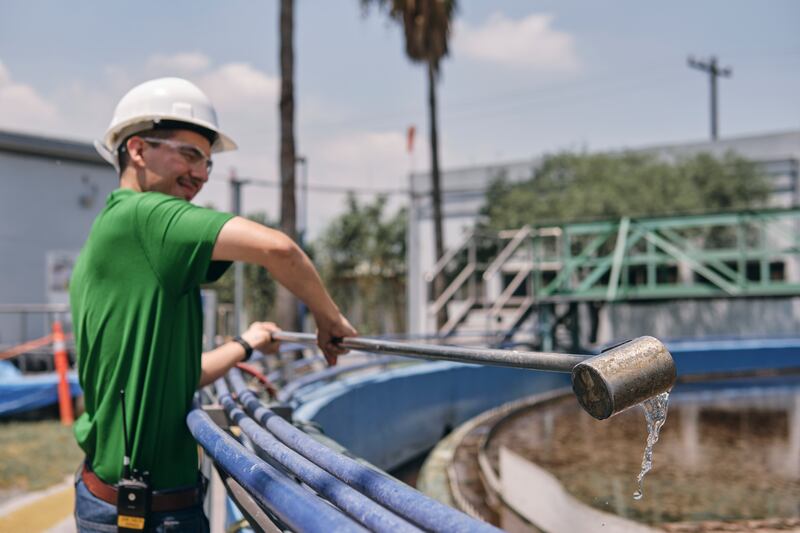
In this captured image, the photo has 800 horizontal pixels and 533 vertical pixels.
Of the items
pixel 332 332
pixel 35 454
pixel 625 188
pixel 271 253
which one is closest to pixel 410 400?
pixel 35 454

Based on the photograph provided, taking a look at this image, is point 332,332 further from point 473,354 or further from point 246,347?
point 473,354

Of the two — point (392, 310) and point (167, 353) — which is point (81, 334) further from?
point (392, 310)

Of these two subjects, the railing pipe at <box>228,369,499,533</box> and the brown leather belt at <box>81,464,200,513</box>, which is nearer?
the railing pipe at <box>228,369,499,533</box>

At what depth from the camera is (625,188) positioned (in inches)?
1112

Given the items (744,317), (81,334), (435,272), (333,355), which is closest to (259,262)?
(81,334)

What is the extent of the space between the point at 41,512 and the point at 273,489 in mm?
5037

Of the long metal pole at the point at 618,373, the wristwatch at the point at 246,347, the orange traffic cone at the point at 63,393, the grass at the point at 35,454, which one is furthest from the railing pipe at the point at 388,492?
the orange traffic cone at the point at 63,393

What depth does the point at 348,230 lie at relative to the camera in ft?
112

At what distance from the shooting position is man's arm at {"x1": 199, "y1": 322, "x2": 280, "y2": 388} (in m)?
2.84

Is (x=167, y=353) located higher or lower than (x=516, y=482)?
higher

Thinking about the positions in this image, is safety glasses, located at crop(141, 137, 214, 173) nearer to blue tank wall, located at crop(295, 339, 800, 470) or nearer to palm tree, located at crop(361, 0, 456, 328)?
blue tank wall, located at crop(295, 339, 800, 470)

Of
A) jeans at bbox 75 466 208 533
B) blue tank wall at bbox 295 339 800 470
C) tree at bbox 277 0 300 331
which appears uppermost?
tree at bbox 277 0 300 331

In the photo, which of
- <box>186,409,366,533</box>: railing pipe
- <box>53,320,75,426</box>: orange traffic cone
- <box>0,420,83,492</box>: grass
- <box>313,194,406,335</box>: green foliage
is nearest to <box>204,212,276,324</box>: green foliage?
<box>313,194,406,335</box>: green foliage

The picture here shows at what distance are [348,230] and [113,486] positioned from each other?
3202 centimetres
